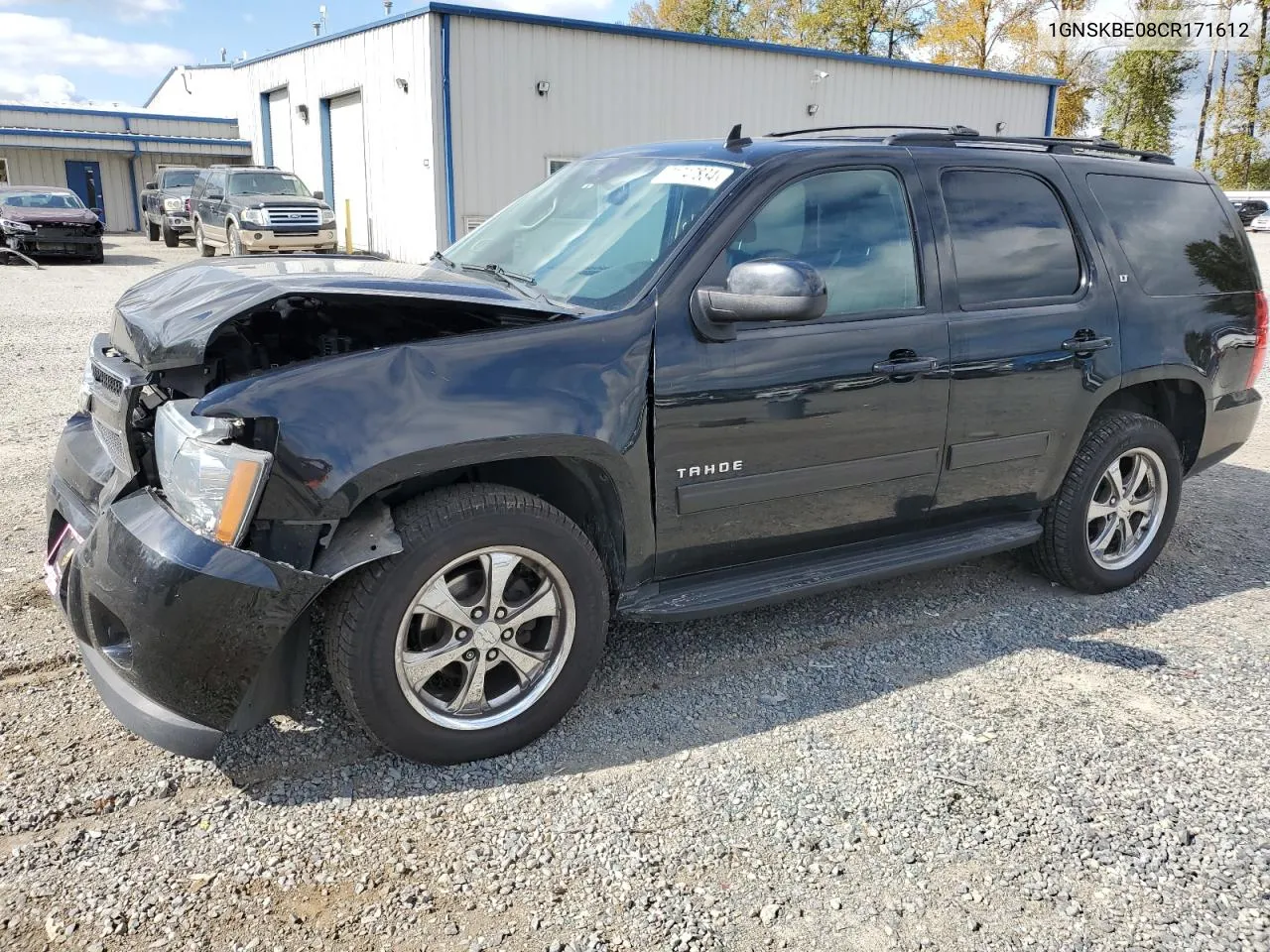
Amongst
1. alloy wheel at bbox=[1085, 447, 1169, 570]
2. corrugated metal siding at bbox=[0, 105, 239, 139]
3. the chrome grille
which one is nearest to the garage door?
the chrome grille

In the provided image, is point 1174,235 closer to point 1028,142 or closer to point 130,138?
point 1028,142

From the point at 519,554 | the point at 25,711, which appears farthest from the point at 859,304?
the point at 25,711

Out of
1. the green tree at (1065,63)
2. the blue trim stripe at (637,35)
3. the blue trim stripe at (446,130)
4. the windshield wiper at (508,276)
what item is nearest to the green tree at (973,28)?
the green tree at (1065,63)

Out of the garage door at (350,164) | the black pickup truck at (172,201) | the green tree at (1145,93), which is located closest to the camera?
the garage door at (350,164)

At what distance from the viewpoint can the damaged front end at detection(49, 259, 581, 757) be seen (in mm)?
2578

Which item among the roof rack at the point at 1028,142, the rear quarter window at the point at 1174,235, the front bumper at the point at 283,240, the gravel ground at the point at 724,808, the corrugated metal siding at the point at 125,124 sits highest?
the corrugated metal siding at the point at 125,124

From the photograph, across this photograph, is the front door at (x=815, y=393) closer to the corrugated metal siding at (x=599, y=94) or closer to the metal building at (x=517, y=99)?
the metal building at (x=517, y=99)

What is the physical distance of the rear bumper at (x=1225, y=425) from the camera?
15.5ft

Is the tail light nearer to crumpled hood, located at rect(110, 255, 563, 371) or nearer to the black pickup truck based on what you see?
crumpled hood, located at rect(110, 255, 563, 371)

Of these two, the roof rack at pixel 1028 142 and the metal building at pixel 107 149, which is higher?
the metal building at pixel 107 149

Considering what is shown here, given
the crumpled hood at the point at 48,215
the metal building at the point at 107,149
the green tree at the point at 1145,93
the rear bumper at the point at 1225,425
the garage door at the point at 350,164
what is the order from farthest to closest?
the green tree at the point at 1145,93 → the metal building at the point at 107,149 → the garage door at the point at 350,164 → the crumpled hood at the point at 48,215 → the rear bumper at the point at 1225,425

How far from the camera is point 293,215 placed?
18.3 meters

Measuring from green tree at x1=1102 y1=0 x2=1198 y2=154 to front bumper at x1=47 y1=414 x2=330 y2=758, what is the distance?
1871 inches

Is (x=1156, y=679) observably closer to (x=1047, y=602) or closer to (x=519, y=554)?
(x=1047, y=602)
